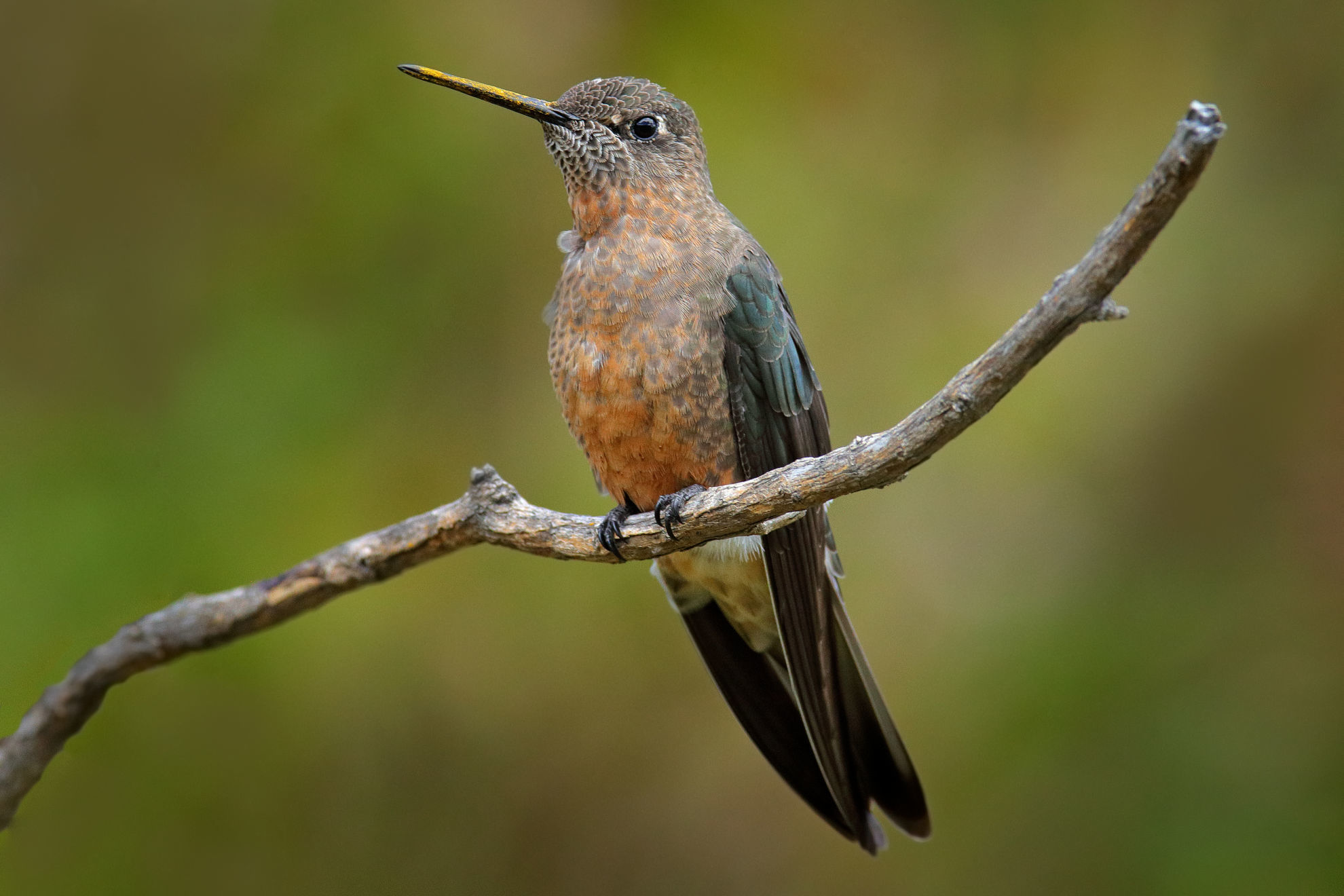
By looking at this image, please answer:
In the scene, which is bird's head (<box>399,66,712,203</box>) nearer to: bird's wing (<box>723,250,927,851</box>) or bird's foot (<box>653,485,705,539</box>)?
bird's wing (<box>723,250,927,851</box>)

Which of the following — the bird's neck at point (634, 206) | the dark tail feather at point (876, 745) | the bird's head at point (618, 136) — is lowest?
the dark tail feather at point (876, 745)

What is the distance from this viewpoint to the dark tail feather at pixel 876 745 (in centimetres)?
341

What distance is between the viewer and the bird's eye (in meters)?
3.67

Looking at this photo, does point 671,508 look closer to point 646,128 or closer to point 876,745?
point 876,745

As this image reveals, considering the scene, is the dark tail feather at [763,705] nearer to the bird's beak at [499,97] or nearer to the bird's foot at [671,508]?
the bird's foot at [671,508]

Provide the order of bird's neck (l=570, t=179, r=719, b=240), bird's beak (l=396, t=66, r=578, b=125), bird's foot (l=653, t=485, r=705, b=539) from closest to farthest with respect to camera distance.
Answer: bird's foot (l=653, t=485, r=705, b=539) → bird's beak (l=396, t=66, r=578, b=125) → bird's neck (l=570, t=179, r=719, b=240)

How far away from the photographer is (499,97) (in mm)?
3467

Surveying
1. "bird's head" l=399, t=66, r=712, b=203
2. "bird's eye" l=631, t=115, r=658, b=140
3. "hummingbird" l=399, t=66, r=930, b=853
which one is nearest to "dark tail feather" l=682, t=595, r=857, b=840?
"hummingbird" l=399, t=66, r=930, b=853

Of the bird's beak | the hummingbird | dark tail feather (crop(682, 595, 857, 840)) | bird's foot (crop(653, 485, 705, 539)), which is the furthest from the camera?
dark tail feather (crop(682, 595, 857, 840))

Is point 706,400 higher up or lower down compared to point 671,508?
higher up

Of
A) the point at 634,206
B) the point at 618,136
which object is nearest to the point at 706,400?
the point at 634,206

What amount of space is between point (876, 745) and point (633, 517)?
1021 millimetres

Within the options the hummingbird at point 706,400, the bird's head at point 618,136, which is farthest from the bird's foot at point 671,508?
the bird's head at point 618,136

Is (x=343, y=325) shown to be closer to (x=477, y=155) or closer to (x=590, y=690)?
(x=477, y=155)
